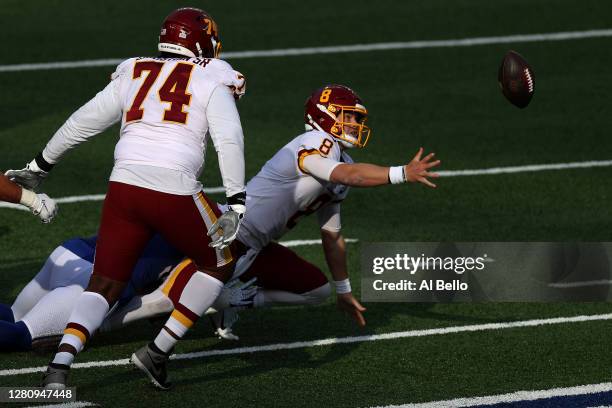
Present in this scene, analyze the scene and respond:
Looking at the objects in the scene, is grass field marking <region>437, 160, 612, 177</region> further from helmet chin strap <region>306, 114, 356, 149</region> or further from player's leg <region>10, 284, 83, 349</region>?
player's leg <region>10, 284, 83, 349</region>

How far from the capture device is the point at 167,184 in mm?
6426

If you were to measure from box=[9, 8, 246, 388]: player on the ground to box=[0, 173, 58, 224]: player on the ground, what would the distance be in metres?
0.34

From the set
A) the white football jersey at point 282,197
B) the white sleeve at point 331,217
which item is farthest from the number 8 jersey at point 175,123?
the white sleeve at point 331,217

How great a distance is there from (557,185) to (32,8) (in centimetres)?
728

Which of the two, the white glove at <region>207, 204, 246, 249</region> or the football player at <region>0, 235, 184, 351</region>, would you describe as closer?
the white glove at <region>207, 204, 246, 249</region>

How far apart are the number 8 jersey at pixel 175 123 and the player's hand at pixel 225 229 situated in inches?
7.0

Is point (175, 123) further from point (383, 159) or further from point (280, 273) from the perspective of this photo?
point (383, 159)

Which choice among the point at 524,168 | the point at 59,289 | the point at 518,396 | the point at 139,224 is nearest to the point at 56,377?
the point at 139,224

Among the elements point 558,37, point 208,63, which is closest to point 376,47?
point 558,37

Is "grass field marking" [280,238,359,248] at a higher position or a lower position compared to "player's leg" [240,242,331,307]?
lower

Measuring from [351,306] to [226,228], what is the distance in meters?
1.38

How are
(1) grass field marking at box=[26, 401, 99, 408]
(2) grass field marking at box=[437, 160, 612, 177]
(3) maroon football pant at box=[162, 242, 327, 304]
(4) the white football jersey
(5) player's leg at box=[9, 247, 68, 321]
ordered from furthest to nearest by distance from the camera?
(2) grass field marking at box=[437, 160, 612, 177]
(3) maroon football pant at box=[162, 242, 327, 304]
(4) the white football jersey
(5) player's leg at box=[9, 247, 68, 321]
(1) grass field marking at box=[26, 401, 99, 408]

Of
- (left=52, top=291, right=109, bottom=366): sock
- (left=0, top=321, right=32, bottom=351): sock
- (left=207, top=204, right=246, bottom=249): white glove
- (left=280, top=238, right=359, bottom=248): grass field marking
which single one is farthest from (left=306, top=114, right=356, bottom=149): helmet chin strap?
(left=280, top=238, right=359, bottom=248): grass field marking

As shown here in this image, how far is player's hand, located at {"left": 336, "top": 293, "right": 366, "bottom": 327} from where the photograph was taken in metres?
7.48
